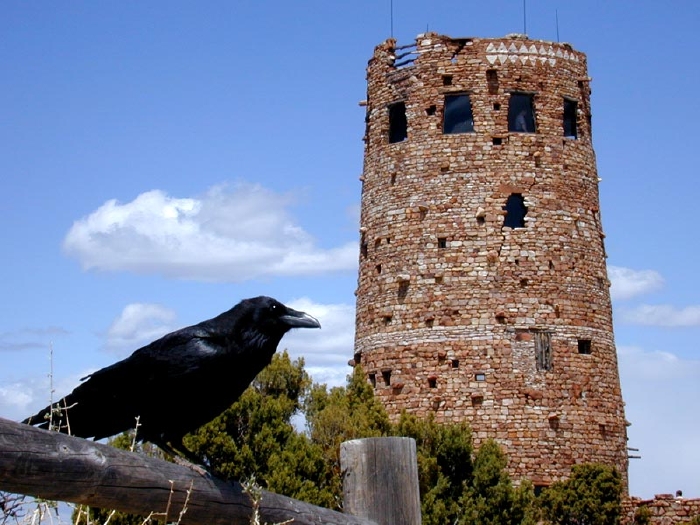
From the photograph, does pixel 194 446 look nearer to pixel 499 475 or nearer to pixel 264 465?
pixel 264 465

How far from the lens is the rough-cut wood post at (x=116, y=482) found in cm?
503

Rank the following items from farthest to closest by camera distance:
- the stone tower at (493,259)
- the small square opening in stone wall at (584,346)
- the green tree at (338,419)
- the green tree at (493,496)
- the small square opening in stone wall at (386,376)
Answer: the small square opening in stone wall at (386,376)
the small square opening in stone wall at (584,346)
the stone tower at (493,259)
the green tree at (493,496)
the green tree at (338,419)

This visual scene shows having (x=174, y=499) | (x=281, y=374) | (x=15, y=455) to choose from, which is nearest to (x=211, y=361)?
(x=174, y=499)

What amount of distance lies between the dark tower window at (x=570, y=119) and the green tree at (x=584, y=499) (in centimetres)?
841

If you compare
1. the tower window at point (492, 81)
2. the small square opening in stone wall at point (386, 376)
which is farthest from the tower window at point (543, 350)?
the tower window at point (492, 81)

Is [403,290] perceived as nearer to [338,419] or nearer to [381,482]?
[338,419]

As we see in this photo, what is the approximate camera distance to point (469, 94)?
30.8 metres

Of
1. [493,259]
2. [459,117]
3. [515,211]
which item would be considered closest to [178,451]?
[493,259]

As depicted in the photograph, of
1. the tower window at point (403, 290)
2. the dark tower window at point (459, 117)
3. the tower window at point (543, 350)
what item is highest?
the dark tower window at point (459, 117)

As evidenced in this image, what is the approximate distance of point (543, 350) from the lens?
97.9ft

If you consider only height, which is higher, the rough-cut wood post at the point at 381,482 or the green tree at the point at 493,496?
the green tree at the point at 493,496

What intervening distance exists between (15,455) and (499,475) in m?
23.4

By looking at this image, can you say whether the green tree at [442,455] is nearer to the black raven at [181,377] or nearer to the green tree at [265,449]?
the green tree at [265,449]

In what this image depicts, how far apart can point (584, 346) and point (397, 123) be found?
719 centimetres
